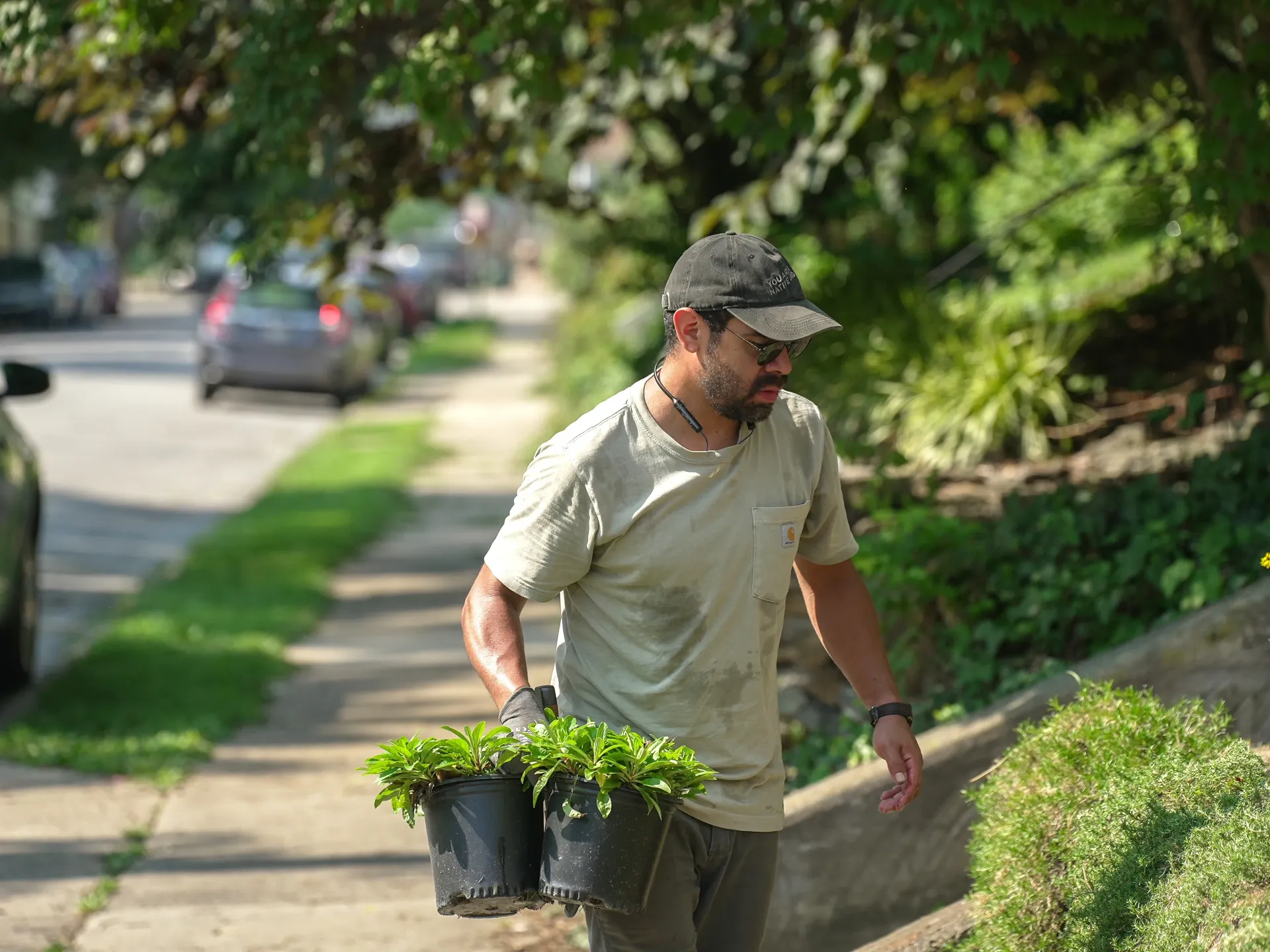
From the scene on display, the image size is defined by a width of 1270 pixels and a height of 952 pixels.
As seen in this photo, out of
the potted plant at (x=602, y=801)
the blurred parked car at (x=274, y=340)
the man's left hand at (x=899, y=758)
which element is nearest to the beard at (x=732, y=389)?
the potted plant at (x=602, y=801)

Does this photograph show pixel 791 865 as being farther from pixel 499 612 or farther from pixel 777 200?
pixel 777 200

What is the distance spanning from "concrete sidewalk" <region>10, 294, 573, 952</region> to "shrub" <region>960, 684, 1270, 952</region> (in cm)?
200

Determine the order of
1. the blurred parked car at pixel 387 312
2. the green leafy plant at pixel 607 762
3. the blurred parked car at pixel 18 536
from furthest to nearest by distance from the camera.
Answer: the blurred parked car at pixel 387 312 → the blurred parked car at pixel 18 536 → the green leafy plant at pixel 607 762

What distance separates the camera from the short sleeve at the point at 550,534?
3143mm

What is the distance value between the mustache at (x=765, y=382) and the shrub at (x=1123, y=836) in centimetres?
117

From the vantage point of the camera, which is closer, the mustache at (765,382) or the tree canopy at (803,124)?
the mustache at (765,382)

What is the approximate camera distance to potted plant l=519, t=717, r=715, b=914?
113 inches

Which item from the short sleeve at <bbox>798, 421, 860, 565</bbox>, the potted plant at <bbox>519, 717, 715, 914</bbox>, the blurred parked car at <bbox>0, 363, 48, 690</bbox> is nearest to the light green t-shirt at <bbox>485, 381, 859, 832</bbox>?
the short sleeve at <bbox>798, 421, 860, 565</bbox>

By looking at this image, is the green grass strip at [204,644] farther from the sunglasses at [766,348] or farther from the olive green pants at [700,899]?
the sunglasses at [766,348]

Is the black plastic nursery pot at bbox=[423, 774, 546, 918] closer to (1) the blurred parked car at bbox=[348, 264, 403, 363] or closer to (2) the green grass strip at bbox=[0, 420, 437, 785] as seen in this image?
(2) the green grass strip at bbox=[0, 420, 437, 785]

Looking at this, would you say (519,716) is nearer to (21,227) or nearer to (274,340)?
(274,340)

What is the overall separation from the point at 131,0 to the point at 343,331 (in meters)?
16.9

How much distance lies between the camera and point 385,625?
969cm

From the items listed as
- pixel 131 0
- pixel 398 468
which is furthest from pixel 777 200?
pixel 398 468
